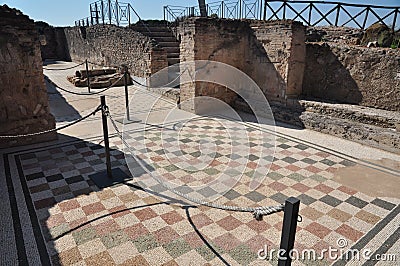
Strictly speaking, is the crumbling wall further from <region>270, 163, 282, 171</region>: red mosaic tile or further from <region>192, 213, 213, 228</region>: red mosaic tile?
<region>192, 213, 213, 228</region>: red mosaic tile

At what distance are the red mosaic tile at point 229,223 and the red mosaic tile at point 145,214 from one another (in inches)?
30.2

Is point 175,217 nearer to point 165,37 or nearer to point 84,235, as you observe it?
point 84,235

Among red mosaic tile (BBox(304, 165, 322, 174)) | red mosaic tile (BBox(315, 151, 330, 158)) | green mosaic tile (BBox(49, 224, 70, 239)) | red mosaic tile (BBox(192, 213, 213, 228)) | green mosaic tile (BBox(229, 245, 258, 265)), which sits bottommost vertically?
green mosaic tile (BBox(229, 245, 258, 265))

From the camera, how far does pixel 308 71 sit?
770cm

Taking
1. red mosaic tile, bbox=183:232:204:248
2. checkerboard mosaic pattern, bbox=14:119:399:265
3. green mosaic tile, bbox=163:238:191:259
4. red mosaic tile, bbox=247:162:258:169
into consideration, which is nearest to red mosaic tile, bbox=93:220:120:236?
checkerboard mosaic pattern, bbox=14:119:399:265

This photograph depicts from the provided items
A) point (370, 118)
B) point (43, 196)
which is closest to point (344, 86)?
point (370, 118)

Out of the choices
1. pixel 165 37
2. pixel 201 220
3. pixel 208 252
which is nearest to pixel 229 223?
pixel 201 220

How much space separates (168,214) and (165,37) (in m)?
11.0

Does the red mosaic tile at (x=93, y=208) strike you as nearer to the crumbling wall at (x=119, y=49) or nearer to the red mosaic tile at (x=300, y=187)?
the red mosaic tile at (x=300, y=187)

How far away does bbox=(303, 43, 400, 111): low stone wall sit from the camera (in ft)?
21.1

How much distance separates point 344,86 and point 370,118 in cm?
133

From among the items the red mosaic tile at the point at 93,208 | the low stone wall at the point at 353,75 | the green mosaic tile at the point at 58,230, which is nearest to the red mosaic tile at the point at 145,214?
the red mosaic tile at the point at 93,208

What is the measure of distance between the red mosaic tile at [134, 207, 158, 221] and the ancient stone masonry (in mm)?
3206

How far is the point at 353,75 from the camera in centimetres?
697
